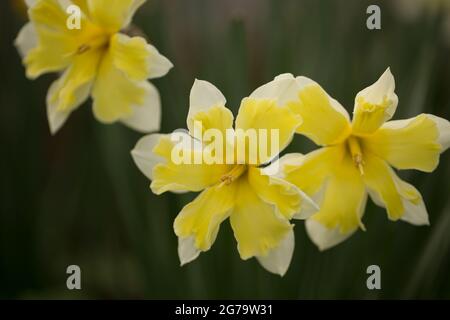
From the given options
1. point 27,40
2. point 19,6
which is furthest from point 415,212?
point 19,6

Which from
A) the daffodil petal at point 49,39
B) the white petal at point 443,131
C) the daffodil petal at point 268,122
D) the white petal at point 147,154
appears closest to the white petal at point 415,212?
the white petal at point 443,131

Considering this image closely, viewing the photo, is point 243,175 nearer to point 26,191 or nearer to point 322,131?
point 322,131

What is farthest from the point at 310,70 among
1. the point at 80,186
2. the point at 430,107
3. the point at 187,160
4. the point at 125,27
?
the point at 80,186

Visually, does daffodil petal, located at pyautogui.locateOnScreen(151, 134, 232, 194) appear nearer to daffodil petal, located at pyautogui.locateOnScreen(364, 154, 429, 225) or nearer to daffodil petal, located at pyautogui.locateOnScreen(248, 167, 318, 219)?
daffodil petal, located at pyautogui.locateOnScreen(248, 167, 318, 219)

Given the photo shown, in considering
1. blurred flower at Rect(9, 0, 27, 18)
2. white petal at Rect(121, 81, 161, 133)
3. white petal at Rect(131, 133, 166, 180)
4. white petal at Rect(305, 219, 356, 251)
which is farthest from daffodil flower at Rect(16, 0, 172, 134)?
blurred flower at Rect(9, 0, 27, 18)

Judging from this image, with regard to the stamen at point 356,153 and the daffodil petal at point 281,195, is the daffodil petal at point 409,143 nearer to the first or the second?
the stamen at point 356,153

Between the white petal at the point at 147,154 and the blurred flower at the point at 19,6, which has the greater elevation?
the blurred flower at the point at 19,6
